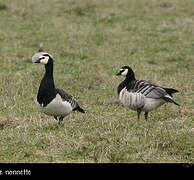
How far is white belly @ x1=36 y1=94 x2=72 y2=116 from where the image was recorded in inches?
374

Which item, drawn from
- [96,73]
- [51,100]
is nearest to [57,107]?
[51,100]

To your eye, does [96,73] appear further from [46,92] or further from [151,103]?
[46,92]

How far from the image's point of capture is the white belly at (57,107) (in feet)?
Result: 31.2

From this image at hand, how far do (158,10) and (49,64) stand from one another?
16074 mm

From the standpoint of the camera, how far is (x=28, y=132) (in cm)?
898

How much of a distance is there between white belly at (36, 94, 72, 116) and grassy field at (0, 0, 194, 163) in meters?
0.36

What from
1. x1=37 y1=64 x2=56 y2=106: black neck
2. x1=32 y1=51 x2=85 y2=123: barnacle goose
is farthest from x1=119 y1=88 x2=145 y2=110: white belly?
x1=37 y1=64 x2=56 y2=106: black neck

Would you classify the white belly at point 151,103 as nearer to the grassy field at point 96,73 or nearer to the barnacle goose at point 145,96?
the barnacle goose at point 145,96

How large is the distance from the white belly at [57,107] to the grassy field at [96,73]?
1.17ft

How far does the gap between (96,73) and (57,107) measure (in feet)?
20.9

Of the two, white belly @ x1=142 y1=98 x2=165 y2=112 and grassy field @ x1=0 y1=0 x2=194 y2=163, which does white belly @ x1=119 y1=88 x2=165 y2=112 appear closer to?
white belly @ x1=142 y1=98 x2=165 y2=112

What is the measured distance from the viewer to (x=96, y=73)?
15.8 metres

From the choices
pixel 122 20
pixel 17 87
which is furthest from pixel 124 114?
pixel 122 20

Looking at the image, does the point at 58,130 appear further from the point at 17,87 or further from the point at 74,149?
the point at 17,87
